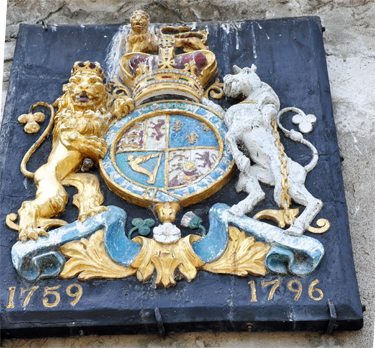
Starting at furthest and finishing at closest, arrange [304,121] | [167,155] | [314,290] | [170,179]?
[304,121] → [167,155] → [170,179] → [314,290]

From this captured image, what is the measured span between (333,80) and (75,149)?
1.89 m

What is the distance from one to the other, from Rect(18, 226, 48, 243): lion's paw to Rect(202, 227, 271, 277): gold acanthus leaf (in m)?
0.93

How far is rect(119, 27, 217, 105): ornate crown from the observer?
4797 mm

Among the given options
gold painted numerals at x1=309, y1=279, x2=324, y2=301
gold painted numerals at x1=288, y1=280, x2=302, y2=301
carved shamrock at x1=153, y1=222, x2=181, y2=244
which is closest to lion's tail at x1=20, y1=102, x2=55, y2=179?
carved shamrock at x1=153, y1=222, x2=181, y2=244

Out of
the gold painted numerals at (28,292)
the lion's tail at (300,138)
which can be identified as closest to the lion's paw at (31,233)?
the gold painted numerals at (28,292)

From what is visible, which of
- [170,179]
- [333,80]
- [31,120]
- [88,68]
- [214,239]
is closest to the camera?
[214,239]

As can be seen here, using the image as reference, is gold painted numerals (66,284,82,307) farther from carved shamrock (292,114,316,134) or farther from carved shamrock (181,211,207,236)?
carved shamrock (292,114,316,134)

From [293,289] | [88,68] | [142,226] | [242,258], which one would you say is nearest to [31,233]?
[142,226]

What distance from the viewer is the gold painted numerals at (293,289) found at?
3.83 meters

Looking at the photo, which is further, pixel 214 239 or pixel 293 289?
pixel 214 239

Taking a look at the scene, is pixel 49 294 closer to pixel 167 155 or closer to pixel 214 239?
pixel 214 239

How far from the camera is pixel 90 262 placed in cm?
399

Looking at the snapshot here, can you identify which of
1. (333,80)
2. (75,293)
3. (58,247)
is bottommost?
(75,293)

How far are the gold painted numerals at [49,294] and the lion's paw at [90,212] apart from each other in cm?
42
